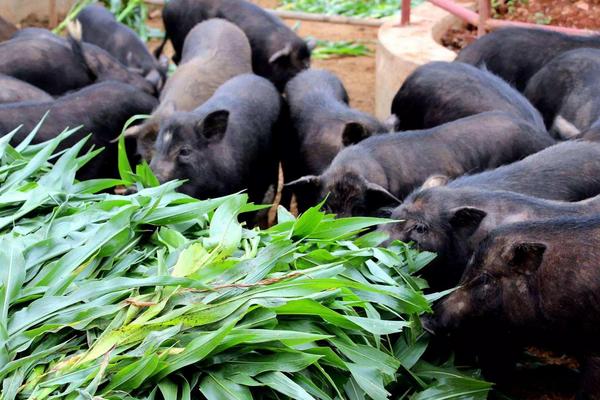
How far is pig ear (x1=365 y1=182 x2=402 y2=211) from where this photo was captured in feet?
17.5

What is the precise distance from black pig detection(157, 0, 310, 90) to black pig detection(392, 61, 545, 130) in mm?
1877

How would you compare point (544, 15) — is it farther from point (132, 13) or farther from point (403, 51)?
point (132, 13)

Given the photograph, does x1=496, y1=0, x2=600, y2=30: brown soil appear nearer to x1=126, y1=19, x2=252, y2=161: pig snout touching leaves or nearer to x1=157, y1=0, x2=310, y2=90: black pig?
x1=157, y1=0, x2=310, y2=90: black pig

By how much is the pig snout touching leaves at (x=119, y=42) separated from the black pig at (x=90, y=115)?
1152 millimetres

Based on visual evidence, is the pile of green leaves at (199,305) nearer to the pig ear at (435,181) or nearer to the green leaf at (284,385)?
the green leaf at (284,385)

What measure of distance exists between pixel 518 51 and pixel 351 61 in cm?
304

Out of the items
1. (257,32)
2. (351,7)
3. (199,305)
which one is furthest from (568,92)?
(351,7)

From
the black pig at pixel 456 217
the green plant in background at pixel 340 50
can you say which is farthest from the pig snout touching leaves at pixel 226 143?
the green plant in background at pixel 340 50

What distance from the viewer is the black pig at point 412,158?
5.47 metres

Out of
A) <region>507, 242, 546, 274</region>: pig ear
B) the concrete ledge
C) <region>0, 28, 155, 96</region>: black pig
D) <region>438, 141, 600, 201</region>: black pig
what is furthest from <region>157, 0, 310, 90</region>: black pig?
<region>507, 242, 546, 274</region>: pig ear

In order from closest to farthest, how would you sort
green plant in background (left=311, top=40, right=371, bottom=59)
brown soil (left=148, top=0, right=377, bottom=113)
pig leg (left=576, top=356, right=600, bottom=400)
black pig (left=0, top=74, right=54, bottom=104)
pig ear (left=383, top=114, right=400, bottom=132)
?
pig leg (left=576, top=356, right=600, bottom=400) → pig ear (left=383, top=114, right=400, bottom=132) → black pig (left=0, top=74, right=54, bottom=104) → brown soil (left=148, top=0, right=377, bottom=113) → green plant in background (left=311, top=40, right=371, bottom=59)

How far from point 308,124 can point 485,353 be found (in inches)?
99.9

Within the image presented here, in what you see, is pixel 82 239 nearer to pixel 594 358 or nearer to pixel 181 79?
pixel 594 358

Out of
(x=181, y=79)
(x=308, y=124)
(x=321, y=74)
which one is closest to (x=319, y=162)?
(x=308, y=124)
